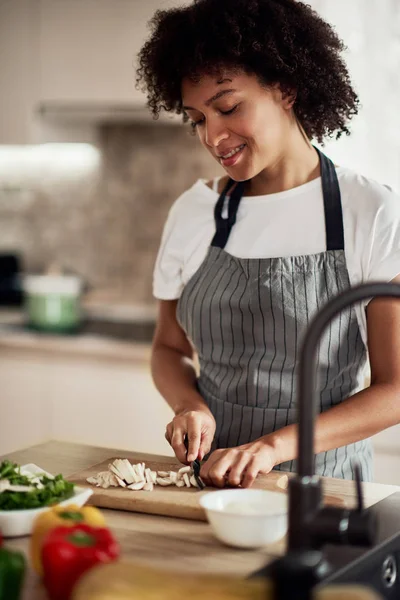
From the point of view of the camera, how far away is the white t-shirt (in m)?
1.69

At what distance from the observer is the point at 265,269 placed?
1773 millimetres

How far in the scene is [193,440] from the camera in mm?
1548

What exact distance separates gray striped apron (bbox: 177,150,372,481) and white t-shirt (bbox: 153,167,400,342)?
3 cm

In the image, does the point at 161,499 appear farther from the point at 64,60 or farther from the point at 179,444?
the point at 64,60

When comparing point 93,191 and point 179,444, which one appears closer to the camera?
point 179,444

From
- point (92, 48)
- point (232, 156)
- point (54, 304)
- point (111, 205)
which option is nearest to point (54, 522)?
point (232, 156)

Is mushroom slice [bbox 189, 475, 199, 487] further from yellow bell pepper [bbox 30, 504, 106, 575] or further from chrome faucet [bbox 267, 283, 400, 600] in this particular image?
chrome faucet [bbox 267, 283, 400, 600]

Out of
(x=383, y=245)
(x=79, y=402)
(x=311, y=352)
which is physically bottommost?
(x=79, y=402)

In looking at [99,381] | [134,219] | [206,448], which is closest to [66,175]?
[134,219]

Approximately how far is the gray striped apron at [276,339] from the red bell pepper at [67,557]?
2.46ft

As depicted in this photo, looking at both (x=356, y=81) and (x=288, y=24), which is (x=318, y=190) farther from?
(x=356, y=81)

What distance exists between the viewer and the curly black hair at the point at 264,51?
167 centimetres

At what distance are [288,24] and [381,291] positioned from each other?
91 centimetres

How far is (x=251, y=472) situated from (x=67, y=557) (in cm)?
49
